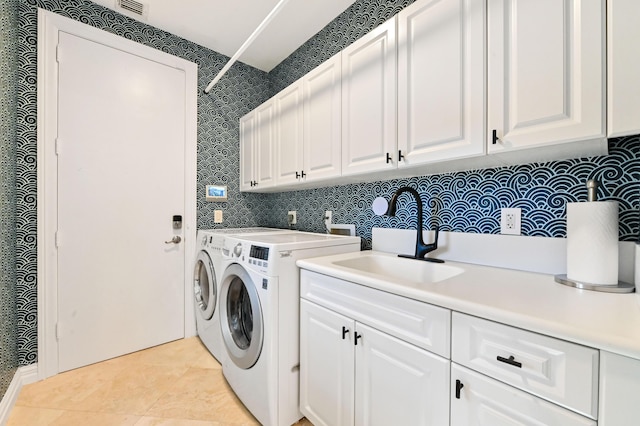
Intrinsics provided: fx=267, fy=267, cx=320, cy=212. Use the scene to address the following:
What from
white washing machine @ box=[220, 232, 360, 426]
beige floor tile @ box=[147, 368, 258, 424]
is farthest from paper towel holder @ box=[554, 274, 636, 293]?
beige floor tile @ box=[147, 368, 258, 424]

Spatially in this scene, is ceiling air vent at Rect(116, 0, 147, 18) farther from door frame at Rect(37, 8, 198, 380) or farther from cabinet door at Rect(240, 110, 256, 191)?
cabinet door at Rect(240, 110, 256, 191)

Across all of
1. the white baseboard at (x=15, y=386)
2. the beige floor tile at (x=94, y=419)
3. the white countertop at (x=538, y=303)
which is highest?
the white countertop at (x=538, y=303)

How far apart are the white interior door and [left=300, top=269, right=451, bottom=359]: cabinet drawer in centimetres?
169

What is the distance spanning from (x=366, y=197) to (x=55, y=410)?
90.8 inches

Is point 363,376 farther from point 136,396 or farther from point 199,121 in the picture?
point 199,121

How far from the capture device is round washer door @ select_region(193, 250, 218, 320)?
203 centimetres

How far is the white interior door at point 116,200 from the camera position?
1.95 metres

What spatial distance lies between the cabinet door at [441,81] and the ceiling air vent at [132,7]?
2016 mm

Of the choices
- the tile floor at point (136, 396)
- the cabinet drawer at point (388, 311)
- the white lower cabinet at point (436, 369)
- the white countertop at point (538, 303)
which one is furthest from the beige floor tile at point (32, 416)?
the white countertop at point (538, 303)

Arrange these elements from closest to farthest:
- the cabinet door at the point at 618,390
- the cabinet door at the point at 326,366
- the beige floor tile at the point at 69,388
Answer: the cabinet door at the point at 618,390 → the cabinet door at the point at 326,366 → the beige floor tile at the point at 69,388

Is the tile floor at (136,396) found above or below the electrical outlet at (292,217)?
below

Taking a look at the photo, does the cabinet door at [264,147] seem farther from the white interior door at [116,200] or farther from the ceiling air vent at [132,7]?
the ceiling air vent at [132,7]

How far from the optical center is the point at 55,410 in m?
1.56

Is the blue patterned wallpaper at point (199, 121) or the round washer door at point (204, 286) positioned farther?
the round washer door at point (204, 286)
